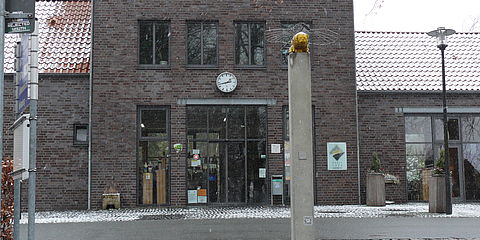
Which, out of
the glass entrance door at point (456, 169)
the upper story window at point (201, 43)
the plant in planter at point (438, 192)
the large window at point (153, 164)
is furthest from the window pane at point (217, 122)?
the glass entrance door at point (456, 169)

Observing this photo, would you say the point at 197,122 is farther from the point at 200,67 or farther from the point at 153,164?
the point at 153,164

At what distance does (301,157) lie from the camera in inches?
279

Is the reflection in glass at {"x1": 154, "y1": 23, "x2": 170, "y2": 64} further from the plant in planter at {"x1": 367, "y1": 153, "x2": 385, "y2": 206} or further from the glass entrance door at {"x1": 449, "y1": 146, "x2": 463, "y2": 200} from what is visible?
the glass entrance door at {"x1": 449, "y1": 146, "x2": 463, "y2": 200}

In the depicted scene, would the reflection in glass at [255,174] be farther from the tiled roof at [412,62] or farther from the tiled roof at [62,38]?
the tiled roof at [62,38]

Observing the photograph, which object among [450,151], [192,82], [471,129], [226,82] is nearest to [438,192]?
[450,151]

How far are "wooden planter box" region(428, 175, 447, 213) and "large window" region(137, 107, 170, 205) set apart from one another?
8.21 metres

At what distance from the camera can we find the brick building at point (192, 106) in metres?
19.6

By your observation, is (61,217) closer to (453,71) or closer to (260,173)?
(260,173)

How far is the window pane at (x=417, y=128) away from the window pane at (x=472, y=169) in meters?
1.41

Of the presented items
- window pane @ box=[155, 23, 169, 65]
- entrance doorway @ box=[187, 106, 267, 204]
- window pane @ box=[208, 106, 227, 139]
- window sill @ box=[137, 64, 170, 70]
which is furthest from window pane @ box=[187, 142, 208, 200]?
window pane @ box=[155, 23, 169, 65]

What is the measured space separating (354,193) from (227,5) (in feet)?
24.7

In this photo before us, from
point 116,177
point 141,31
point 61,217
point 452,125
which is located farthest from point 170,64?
point 452,125

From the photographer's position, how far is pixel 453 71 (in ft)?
72.9

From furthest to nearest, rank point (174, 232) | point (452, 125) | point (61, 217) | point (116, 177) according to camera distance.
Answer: point (452, 125) → point (116, 177) → point (61, 217) → point (174, 232)
